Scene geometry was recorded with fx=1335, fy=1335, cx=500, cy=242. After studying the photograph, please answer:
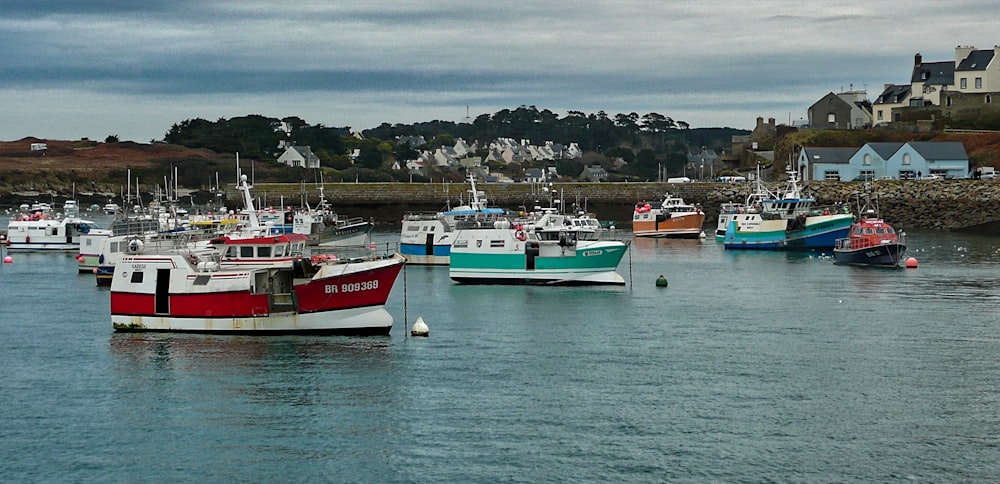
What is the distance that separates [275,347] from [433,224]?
1330 inches

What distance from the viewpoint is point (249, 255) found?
141 feet

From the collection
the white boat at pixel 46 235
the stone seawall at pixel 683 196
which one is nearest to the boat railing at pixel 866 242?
the stone seawall at pixel 683 196

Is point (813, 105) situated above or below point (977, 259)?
above

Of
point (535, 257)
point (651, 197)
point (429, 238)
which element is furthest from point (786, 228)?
point (651, 197)

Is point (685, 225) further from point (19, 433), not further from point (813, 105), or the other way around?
point (19, 433)

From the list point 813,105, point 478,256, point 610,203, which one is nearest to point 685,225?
point 610,203

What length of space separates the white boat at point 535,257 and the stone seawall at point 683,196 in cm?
4575

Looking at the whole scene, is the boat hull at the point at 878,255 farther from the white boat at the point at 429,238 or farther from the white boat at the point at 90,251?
the white boat at the point at 90,251

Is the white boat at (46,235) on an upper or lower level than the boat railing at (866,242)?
upper

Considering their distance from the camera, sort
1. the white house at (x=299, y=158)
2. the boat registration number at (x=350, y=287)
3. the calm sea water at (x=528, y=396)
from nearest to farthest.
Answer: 1. the calm sea water at (x=528, y=396)
2. the boat registration number at (x=350, y=287)
3. the white house at (x=299, y=158)

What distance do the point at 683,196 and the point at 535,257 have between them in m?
73.4

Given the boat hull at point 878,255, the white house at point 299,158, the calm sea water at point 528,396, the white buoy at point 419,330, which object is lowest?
the calm sea water at point 528,396

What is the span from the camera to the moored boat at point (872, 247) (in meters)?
69.3

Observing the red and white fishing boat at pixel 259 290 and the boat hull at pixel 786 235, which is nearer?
the red and white fishing boat at pixel 259 290
